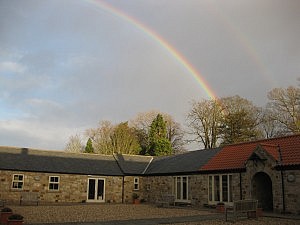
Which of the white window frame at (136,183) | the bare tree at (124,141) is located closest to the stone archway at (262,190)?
the white window frame at (136,183)

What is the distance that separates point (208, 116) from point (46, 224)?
114 ft

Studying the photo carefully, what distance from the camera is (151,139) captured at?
160 ft

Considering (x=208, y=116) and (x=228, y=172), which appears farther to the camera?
(x=208, y=116)

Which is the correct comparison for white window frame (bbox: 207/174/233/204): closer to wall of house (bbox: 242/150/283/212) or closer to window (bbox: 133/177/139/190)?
wall of house (bbox: 242/150/283/212)

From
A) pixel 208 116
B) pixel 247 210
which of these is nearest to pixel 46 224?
pixel 247 210

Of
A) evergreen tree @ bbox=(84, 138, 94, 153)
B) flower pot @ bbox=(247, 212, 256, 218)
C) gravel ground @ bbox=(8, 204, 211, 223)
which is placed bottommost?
gravel ground @ bbox=(8, 204, 211, 223)

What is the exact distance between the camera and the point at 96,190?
98.0 feet

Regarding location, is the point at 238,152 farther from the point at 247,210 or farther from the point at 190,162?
the point at 247,210

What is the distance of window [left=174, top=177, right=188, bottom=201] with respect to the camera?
1014 inches

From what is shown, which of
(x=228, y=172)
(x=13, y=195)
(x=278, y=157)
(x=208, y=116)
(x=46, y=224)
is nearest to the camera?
(x=46, y=224)

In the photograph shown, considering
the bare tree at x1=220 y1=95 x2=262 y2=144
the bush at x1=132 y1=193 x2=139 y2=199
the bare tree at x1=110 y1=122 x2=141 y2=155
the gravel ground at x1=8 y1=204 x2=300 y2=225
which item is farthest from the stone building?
the bare tree at x1=110 y1=122 x2=141 y2=155

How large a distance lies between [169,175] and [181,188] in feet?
6.56

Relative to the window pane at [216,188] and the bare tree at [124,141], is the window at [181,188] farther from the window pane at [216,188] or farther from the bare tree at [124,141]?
the bare tree at [124,141]

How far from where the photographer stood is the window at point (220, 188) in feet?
70.9
